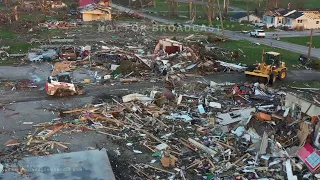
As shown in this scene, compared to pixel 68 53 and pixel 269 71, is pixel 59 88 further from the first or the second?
pixel 269 71

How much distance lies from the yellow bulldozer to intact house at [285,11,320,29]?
26715 millimetres

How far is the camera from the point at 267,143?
1320 centimetres

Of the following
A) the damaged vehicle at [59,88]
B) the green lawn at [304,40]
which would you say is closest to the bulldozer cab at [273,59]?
the damaged vehicle at [59,88]

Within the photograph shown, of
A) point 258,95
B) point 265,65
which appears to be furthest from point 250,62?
point 258,95

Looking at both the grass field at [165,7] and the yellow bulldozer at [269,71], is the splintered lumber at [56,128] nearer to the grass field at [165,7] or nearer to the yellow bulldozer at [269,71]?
the yellow bulldozer at [269,71]

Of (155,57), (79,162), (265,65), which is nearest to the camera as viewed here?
(79,162)

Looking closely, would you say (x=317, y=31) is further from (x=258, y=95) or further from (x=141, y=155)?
(x=141, y=155)

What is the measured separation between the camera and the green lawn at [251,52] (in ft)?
90.8

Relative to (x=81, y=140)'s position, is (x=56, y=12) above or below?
above

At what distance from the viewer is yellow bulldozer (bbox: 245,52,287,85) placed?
21906mm

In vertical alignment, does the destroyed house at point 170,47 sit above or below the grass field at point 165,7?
below

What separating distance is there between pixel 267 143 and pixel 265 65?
10142 mm

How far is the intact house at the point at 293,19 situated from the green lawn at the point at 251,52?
15492 mm

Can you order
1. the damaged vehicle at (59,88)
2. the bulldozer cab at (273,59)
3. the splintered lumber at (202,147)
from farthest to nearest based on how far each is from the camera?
1. the bulldozer cab at (273,59)
2. the damaged vehicle at (59,88)
3. the splintered lumber at (202,147)
